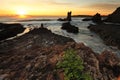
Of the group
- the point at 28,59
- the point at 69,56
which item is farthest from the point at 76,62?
the point at 28,59

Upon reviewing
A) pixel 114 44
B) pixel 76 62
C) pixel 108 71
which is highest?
pixel 76 62

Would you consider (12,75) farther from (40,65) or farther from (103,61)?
(103,61)

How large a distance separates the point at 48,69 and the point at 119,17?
8372cm

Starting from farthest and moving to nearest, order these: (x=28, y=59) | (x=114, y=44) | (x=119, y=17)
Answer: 1. (x=119, y=17)
2. (x=114, y=44)
3. (x=28, y=59)

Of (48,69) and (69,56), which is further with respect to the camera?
(48,69)

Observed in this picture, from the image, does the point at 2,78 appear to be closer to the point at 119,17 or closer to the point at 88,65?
the point at 88,65

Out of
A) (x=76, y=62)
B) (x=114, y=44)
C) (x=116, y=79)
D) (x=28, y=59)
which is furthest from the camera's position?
(x=114, y=44)

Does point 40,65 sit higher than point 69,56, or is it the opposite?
point 69,56

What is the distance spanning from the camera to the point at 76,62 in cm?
1172

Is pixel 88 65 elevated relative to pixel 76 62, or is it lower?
lower

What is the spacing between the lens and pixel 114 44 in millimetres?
33562

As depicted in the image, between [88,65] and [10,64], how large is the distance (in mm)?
7314

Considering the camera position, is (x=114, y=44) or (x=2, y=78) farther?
(x=114, y=44)

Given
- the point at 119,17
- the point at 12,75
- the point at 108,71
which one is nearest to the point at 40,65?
the point at 12,75
